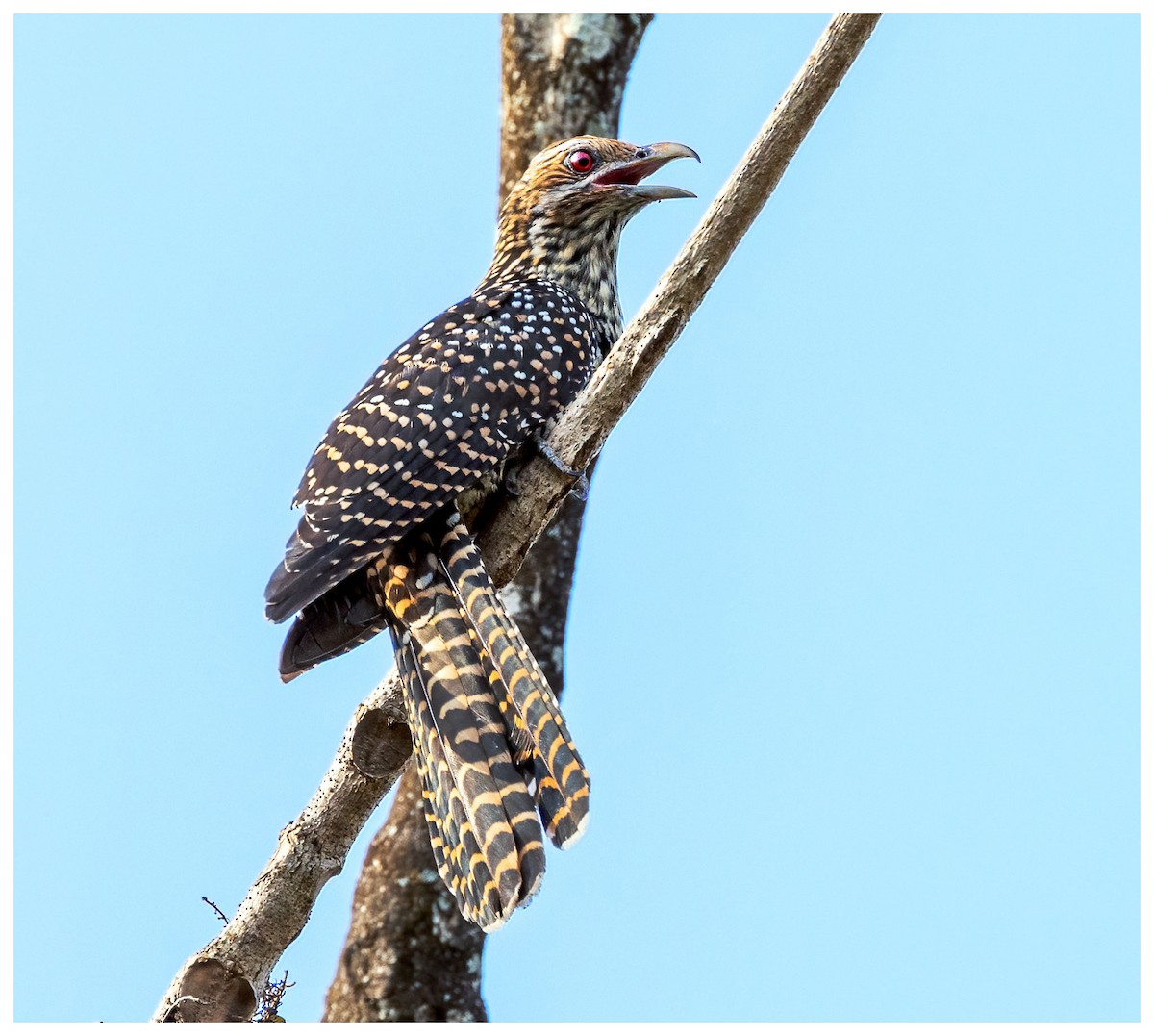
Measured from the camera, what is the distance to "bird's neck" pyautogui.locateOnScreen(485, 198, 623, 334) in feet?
18.3

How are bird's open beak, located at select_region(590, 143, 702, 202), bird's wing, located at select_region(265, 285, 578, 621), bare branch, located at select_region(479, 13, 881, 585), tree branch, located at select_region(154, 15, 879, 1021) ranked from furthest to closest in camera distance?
bird's open beak, located at select_region(590, 143, 702, 202), bird's wing, located at select_region(265, 285, 578, 621), tree branch, located at select_region(154, 15, 879, 1021), bare branch, located at select_region(479, 13, 881, 585)

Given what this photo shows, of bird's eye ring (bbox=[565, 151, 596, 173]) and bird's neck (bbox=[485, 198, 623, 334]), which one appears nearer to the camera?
bird's neck (bbox=[485, 198, 623, 334])

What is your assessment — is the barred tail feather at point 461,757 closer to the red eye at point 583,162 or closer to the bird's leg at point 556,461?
the bird's leg at point 556,461

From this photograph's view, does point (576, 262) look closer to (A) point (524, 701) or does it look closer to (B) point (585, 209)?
(B) point (585, 209)

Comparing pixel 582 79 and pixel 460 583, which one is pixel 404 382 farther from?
pixel 582 79

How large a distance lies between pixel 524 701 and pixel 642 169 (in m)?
2.37

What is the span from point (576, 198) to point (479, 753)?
2367 millimetres

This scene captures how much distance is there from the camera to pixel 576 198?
565 cm

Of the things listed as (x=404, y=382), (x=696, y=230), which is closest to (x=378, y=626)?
(x=404, y=382)

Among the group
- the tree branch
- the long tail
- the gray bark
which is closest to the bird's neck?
the tree branch

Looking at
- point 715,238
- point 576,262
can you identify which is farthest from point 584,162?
point 715,238

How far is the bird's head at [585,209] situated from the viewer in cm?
561

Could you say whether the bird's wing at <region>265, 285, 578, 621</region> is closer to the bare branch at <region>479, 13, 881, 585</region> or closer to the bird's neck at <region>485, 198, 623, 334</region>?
the bare branch at <region>479, 13, 881, 585</region>

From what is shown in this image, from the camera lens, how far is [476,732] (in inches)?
167
